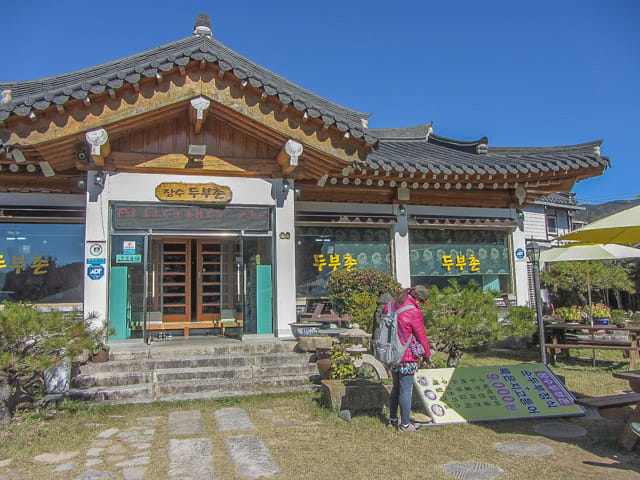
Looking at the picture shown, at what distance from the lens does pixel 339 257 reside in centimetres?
1070

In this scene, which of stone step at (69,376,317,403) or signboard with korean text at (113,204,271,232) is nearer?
stone step at (69,376,317,403)

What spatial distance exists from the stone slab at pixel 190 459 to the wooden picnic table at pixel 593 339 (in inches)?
262

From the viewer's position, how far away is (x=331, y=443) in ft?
16.4

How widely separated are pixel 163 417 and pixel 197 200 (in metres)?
3.99

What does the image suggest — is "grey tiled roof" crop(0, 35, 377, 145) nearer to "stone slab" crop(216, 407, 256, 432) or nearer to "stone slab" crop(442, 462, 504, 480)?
"stone slab" crop(216, 407, 256, 432)

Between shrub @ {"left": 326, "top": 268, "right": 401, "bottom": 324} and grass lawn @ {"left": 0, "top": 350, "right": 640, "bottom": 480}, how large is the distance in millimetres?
2547

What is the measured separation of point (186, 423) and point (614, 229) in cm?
518

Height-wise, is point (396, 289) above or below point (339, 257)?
below

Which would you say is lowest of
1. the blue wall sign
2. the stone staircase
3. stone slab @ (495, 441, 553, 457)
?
stone slab @ (495, 441, 553, 457)

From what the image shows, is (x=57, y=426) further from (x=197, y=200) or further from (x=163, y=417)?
(x=197, y=200)

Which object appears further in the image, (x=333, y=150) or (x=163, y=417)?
(x=333, y=150)

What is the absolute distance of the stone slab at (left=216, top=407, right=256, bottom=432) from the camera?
18.0 ft

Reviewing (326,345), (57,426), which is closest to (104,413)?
(57,426)

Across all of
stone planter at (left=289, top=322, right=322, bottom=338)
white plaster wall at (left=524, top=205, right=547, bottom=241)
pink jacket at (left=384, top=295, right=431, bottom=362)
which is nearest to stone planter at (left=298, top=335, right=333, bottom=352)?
stone planter at (left=289, top=322, right=322, bottom=338)
